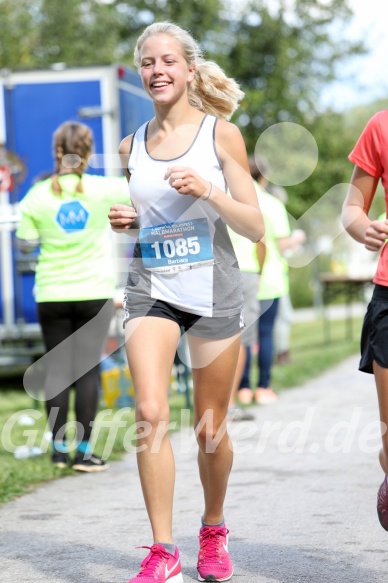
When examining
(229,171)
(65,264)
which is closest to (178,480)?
(65,264)

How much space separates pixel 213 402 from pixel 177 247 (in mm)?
599

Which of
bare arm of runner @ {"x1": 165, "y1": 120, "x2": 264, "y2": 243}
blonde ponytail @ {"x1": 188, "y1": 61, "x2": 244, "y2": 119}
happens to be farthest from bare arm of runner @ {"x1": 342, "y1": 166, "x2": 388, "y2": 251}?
blonde ponytail @ {"x1": 188, "y1": 61, "x2": 244, "y2": 119}

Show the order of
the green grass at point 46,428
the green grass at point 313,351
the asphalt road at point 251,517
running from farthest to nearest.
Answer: the green grass at point 313,351
the green grass at point 46,428
the asphalt road at point 251,517

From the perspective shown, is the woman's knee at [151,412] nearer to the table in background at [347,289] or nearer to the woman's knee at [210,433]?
the woman's knee at [210,433]

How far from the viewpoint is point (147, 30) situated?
4.21 metres

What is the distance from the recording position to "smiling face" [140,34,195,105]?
4133mm

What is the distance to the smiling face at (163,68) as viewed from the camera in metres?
4.13

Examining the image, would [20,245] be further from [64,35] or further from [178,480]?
[64,35]

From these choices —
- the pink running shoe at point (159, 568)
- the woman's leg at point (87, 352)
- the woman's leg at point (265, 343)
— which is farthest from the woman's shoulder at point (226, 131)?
the woman's leg at point (265, 343)

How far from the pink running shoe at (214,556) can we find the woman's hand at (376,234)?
1.33m

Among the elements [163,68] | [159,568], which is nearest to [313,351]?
[163,68]

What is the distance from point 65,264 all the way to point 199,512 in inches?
81.1

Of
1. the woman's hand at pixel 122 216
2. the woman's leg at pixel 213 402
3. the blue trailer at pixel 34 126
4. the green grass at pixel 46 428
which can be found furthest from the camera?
the blue trailer at pixel 34 126

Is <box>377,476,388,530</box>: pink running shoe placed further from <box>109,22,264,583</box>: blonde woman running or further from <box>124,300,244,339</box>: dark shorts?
<box>124,300,244,339</box>: dark shorts
